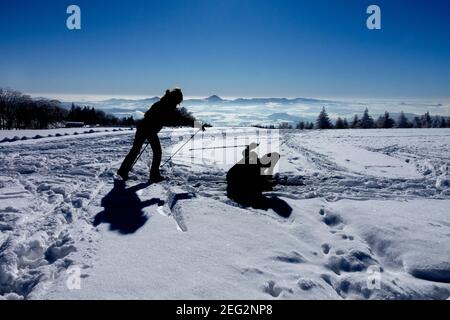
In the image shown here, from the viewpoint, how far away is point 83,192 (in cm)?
637

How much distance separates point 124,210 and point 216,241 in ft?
6.85

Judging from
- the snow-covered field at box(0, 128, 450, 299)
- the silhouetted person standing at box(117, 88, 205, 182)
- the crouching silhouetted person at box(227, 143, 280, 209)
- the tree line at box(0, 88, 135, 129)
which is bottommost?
the snow-covered field at box(0, 128, 450, 299)

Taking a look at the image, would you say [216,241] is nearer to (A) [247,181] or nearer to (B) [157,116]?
(A) [247,181]

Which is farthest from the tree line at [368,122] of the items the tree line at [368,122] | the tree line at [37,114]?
the tree line at [37,114]

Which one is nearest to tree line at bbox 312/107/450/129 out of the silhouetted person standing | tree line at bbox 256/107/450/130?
tree line at bbox 256/107/450/130

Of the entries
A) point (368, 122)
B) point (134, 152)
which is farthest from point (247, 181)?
point (368, 122)

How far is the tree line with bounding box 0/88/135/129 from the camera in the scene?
112 m

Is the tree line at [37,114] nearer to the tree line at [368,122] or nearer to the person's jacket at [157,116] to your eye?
the tree line at [368,122]

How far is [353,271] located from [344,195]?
11.4 ft

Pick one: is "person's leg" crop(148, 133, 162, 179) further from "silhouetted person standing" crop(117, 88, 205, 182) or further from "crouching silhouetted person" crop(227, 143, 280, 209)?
"crouching silhouetted person" crop(227, 143, 280, 209)

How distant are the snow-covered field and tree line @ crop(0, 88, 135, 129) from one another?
10524 cm

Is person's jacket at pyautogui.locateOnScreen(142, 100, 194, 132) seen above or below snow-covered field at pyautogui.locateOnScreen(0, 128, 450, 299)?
above
